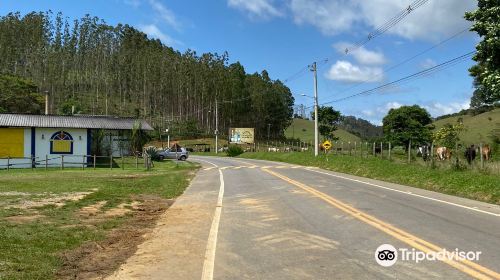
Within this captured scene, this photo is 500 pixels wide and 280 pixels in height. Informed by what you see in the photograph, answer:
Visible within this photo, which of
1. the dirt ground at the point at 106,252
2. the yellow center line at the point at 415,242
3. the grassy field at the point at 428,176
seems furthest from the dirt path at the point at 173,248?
the grassy field at the point at 428,176

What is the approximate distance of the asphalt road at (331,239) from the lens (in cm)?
716

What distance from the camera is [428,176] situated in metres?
23.9

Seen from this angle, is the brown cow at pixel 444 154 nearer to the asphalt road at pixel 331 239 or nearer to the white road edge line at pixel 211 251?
the asphalt road at pixel 331 239

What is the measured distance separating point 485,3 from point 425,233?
1334 cm

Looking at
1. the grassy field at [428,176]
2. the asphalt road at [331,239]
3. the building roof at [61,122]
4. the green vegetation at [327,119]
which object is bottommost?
the asphalt road at [331,239]

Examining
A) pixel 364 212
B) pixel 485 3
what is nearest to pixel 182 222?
pixel 364 212

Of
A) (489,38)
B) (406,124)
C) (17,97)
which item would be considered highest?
(17,97)

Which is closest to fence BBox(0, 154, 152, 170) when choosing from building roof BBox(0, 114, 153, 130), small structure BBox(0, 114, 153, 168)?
small structure BBox(0, 114, 153, 168)

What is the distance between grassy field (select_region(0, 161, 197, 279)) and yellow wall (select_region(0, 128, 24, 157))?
19.1m

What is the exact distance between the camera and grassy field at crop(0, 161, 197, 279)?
7.93 m

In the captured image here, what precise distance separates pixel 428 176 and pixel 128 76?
346 feet

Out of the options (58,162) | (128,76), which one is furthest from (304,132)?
(58,162)

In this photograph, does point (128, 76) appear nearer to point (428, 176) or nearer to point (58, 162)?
point (58, 162)

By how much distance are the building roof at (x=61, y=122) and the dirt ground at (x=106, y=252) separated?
28.5 meters
